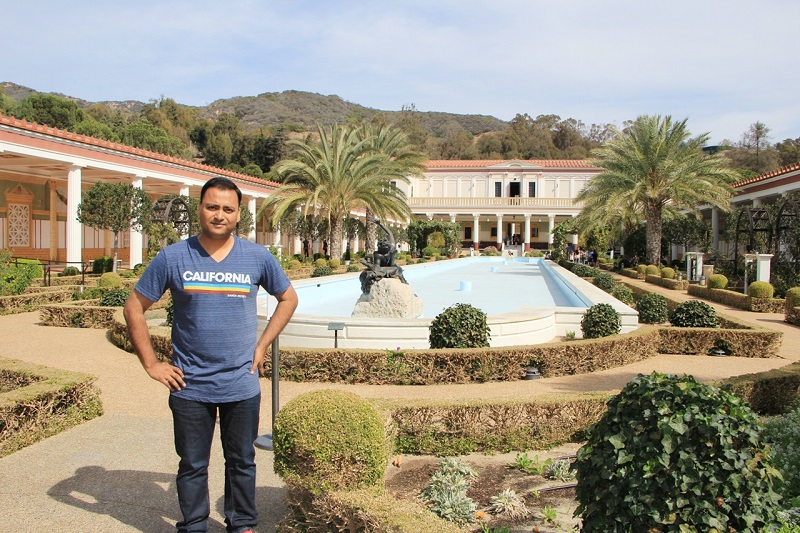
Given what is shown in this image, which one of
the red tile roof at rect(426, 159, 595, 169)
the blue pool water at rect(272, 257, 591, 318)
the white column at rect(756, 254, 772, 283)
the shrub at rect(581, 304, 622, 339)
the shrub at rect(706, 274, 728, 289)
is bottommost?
the blue pool water at rect(272, 257, 591, 318)

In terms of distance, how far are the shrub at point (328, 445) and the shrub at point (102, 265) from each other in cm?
2105

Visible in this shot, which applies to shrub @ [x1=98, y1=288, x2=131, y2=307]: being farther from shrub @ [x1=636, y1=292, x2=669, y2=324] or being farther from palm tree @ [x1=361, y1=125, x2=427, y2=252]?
palm tree @ [x1=361, y1=125, x2=427, y2=252]

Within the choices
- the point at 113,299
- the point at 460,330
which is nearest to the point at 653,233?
the point at 460,330

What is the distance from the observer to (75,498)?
3.50 metres

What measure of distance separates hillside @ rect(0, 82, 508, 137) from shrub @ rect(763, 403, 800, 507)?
10091 cm

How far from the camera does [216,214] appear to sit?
2.74 meters

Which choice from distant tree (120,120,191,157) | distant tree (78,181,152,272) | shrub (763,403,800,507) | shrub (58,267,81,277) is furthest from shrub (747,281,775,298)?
distant tree (120,120,191,157)

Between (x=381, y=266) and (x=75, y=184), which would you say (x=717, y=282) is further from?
(x=75, y=184)

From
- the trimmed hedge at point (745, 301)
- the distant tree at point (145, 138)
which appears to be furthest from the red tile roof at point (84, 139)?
the distant tree at point (145, 138)

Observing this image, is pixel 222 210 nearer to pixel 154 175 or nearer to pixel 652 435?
pixel 652 435

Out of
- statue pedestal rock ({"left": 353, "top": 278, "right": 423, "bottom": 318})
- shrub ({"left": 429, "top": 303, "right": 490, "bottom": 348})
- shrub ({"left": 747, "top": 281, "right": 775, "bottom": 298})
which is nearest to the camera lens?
shrub ({"left": 429, "top": 303, "right": 490, "bottom": 348})

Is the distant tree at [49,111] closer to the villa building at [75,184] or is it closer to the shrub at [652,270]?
the villa building at [75,184]

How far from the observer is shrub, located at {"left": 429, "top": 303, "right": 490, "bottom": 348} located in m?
7.58

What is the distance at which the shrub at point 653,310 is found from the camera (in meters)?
11.1
